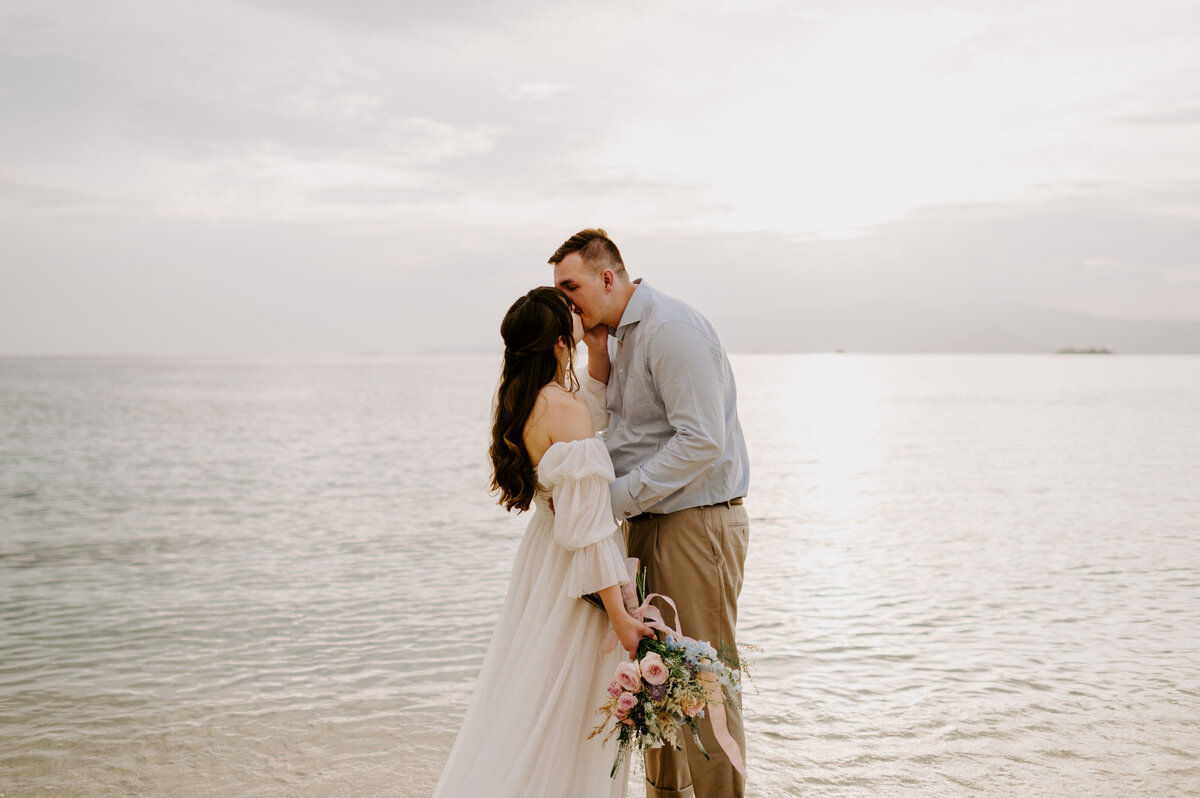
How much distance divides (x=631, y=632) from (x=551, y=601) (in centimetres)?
36

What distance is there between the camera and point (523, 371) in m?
3.48

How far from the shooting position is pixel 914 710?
6121 millimetres

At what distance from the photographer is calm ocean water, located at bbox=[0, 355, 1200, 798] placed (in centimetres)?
538

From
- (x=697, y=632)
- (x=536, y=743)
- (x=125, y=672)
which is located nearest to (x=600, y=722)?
(x=536, y=743)

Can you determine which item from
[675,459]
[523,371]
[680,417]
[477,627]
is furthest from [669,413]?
[477,627]

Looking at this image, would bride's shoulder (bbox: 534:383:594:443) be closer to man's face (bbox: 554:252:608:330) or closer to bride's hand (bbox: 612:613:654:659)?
man's face (bbox: 554:252:608:330)

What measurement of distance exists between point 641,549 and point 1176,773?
346cm

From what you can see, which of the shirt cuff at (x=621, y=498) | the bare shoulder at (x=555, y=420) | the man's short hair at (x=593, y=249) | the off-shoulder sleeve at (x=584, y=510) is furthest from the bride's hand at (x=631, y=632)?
the man's short hair at (x=593, y=249)

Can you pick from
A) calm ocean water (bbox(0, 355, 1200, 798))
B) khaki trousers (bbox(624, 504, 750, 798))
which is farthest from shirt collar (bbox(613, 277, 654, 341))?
calm ocean water (bbox(0, 355, 1200, 798))

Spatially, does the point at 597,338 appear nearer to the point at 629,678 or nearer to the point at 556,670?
the point at 556,670

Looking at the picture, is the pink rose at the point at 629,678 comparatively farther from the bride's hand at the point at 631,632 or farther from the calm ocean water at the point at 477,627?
the calm ocean water at the point at 477,627

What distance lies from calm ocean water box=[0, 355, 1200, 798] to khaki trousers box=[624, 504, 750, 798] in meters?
1.41

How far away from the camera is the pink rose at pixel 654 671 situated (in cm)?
312

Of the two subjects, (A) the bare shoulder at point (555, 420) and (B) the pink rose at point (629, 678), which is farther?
(A) the bare shoulder at point (555, 420)
